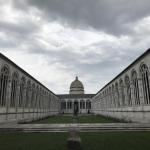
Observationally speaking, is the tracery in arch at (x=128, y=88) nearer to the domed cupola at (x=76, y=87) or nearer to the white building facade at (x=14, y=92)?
the white building facade at (x=14, y=92)

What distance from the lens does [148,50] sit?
65.5 ft

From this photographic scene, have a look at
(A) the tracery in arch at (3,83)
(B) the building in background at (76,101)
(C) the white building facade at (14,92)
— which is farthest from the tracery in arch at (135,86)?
(B) the building in background at (76,101)

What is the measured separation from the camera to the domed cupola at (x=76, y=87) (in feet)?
314

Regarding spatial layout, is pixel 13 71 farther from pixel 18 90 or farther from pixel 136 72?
pixel 136 72

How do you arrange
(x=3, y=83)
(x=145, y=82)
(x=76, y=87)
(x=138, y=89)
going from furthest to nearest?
(x=76, y=87), (x=138, y=89), (x=145, y=82), (x=3, y=83)

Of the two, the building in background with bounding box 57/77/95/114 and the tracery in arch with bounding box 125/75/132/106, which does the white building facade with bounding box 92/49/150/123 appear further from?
the building in background with bounding box 57/77/95/114

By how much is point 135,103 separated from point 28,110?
18.4 metres

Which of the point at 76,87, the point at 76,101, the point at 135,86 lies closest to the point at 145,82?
the point at 135,86

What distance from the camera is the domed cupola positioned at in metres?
95.7

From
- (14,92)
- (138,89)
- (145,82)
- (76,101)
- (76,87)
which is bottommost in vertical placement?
(76,101)

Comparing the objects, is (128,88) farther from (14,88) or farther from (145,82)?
(14,88)

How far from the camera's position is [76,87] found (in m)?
96.4

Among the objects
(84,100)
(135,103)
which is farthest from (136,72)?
(84,100)

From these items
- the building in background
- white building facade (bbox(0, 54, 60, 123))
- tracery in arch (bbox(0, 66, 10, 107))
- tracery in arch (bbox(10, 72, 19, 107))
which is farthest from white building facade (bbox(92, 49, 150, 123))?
the building in background
